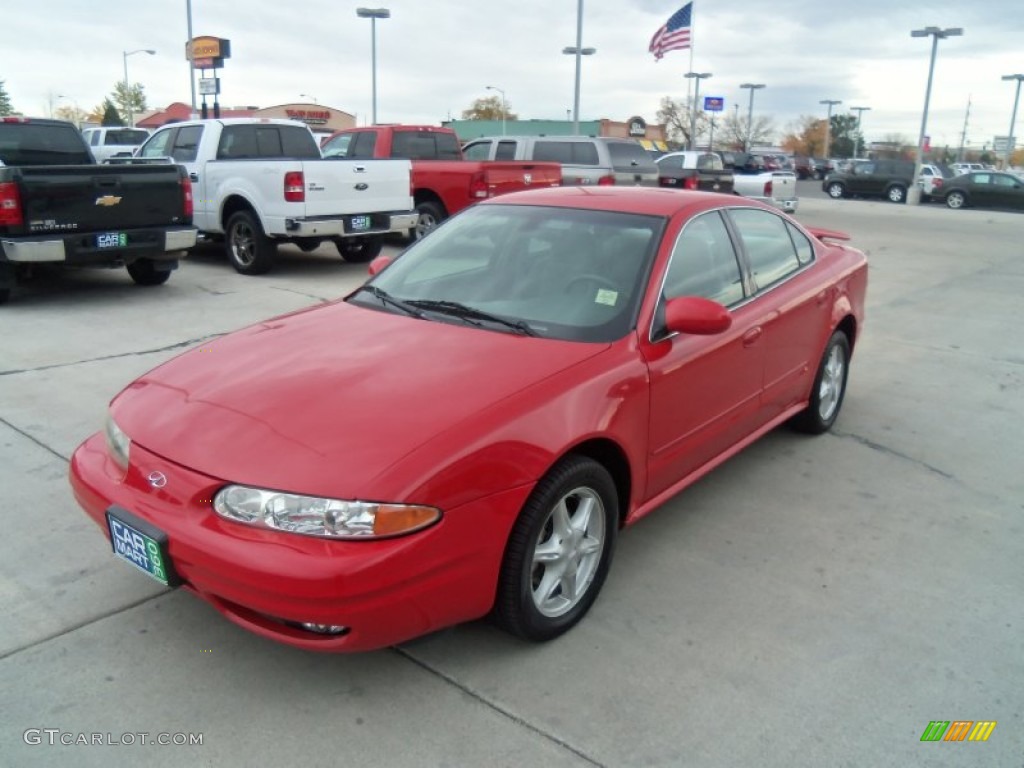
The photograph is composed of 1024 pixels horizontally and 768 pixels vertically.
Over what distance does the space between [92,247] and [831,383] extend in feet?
22.4

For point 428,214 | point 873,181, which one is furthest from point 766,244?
point 873,181

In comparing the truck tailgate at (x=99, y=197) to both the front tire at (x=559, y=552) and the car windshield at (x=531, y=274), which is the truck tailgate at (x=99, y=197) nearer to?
the car windshield at (x=531, y=274)

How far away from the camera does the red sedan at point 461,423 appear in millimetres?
2428

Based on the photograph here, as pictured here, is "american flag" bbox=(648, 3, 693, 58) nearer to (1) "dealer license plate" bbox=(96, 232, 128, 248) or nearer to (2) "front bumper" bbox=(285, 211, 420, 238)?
(2) "front bumper" bbox=(285, 211, 420, 238)

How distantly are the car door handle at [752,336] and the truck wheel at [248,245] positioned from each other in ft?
24.0

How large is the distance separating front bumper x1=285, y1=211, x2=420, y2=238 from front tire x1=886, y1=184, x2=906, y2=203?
27.4 meters

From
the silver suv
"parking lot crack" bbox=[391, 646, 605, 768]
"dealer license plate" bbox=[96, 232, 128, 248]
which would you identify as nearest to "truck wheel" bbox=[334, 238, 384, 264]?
"dealer license plate" bbox=[96, 232, 128, 248]

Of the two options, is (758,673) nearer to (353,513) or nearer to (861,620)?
(861,620)

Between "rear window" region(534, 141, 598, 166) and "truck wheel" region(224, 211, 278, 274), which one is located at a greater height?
"rear window" region(534, 141, 598, 166)

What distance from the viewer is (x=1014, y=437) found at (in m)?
5.26

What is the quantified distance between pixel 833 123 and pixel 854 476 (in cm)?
11793

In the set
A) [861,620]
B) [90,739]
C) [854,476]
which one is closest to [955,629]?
[861,620]

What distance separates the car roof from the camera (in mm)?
3875

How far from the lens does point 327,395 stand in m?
2.85
